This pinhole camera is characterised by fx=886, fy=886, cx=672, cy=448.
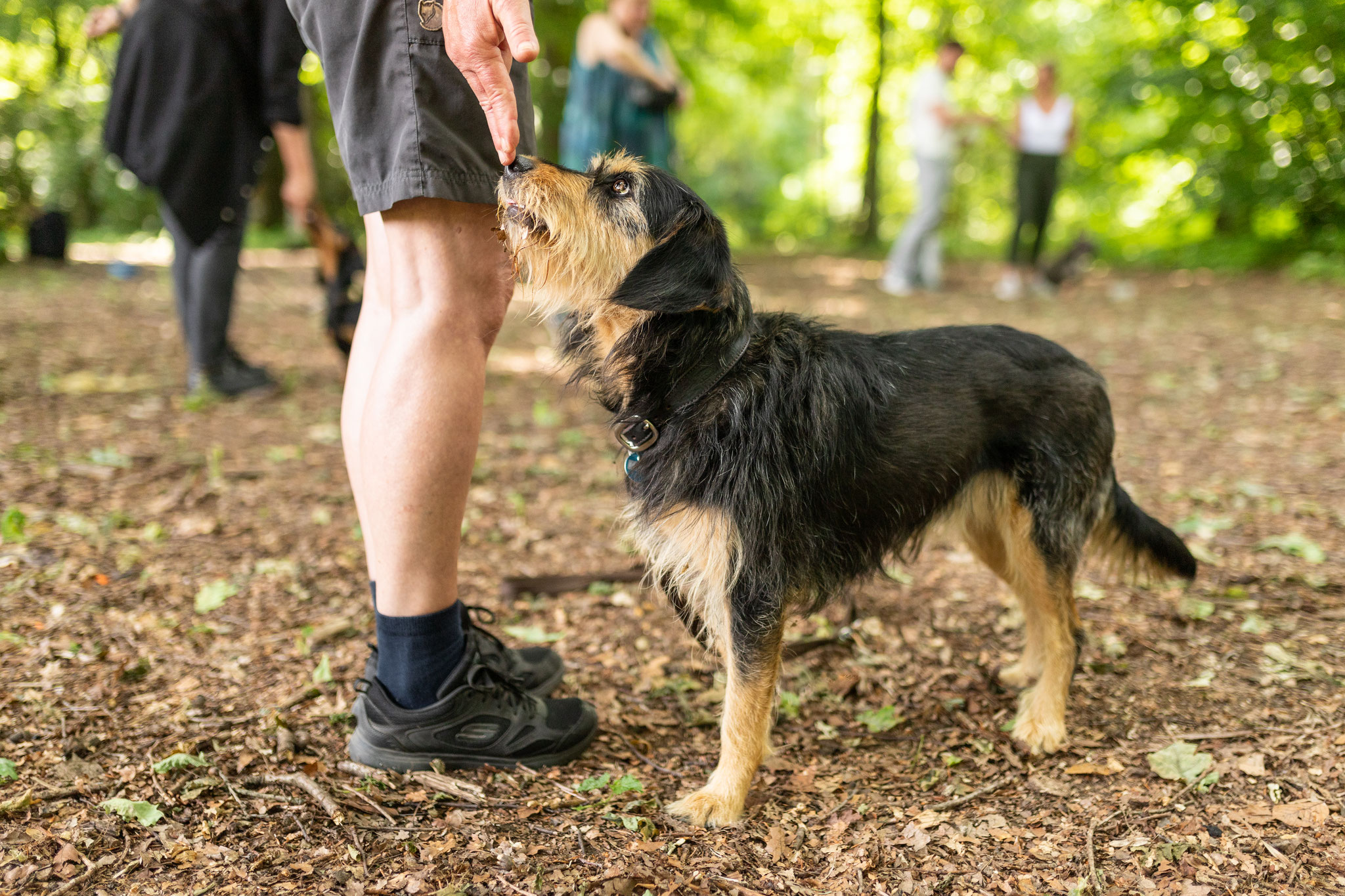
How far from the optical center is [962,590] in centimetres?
377

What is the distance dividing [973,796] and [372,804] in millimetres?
1593

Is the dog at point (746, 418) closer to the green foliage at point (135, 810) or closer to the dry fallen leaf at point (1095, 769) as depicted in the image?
the dry fallen leaf at point (1095, 769)

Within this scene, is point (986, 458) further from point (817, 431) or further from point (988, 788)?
point (988, 788)

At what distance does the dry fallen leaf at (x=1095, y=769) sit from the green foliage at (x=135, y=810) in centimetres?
241

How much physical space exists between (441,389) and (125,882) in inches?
49.3

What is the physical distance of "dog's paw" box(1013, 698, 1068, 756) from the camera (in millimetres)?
2717

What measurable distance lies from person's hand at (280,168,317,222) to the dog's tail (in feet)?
14.8

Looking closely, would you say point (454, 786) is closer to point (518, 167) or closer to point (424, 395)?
point (424, 395)

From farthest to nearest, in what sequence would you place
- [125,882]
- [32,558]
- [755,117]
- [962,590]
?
[755,117]
[962,590]
[32,558]
[125,882]

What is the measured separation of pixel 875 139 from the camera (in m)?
19.4

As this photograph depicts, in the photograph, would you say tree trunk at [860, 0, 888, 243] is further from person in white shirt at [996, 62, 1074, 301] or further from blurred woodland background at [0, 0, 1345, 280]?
person in white shirt at [996, 62, 1074, 301]

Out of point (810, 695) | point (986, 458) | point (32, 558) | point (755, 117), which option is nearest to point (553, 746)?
point (810, 695)

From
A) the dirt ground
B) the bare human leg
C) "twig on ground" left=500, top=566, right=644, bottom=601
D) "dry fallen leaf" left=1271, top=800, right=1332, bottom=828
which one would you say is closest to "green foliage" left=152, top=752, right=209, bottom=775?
the dirt ground

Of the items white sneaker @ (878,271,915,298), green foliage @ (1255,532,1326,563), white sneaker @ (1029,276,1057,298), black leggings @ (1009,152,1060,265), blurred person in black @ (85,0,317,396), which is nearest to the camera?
green foliage @ (1255,532,1326,563)
